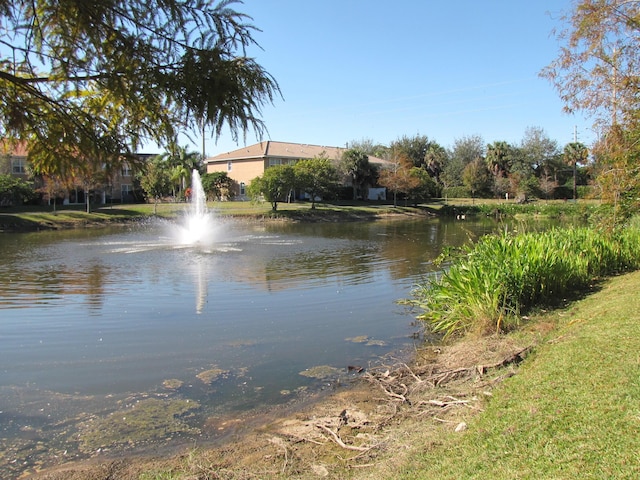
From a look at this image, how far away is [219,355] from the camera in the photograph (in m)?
10.5

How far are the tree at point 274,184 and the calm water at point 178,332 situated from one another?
3110cm

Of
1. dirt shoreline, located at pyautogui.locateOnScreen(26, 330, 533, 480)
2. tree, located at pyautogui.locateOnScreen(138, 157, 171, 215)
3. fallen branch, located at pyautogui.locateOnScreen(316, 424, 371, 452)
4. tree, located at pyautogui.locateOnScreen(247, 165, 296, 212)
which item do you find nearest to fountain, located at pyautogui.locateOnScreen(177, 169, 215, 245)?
tree, located at pyautogui.locateOnScreen(138, 157, 171, 215)

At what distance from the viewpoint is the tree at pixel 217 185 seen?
217ft

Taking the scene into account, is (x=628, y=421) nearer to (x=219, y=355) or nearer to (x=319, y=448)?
(x=319, y=448)

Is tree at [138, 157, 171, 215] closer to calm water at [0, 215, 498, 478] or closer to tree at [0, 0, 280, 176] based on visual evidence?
calm water at [0, 215, 498, 478]

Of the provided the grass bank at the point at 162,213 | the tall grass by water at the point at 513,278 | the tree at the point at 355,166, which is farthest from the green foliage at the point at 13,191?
the tall grass by water at the point at 513,278

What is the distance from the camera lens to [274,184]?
56.5 meters

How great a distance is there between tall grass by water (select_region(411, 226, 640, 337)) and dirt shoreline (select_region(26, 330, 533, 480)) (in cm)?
215

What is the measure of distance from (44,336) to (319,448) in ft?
28.0

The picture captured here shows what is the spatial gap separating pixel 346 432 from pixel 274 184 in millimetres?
50795

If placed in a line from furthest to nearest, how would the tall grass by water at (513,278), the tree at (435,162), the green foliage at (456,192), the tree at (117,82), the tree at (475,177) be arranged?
the tree at (435,162) < the green foliage at (456,192) < the tree at (475,177) < the tall grass by water at (513,278) < the tree at (117,82)

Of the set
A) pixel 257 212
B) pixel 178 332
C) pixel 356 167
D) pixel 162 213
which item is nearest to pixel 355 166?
pixel 356 167

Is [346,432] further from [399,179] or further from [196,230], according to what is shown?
[399,179]

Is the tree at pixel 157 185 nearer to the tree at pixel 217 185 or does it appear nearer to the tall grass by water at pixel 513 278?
the tree at pixel 217 185
